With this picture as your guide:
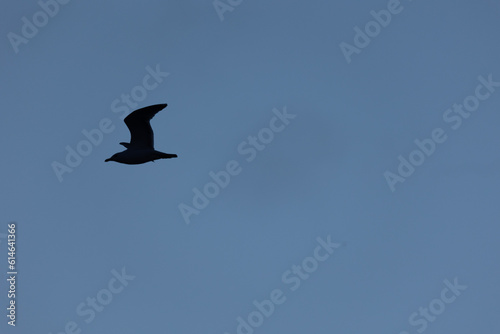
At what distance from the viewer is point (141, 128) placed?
719 inches

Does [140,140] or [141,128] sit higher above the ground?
[141,128]

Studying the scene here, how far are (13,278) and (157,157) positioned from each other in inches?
506

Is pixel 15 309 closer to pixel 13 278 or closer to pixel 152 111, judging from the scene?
pixel 13 278

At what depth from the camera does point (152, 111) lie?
17984mm

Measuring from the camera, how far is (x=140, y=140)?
722 inches

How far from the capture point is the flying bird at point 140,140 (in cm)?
1788

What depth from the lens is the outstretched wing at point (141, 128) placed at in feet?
58.9

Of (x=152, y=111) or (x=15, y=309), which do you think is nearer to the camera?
(x=152, y=111)

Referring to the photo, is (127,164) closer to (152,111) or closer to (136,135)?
(136,135)

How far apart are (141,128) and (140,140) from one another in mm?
476

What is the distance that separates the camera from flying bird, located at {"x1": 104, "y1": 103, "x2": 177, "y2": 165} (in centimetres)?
1788

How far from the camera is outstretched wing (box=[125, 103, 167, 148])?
58.9ft

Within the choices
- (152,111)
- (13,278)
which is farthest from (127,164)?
(13,278)

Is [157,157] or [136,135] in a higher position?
[136,135]
